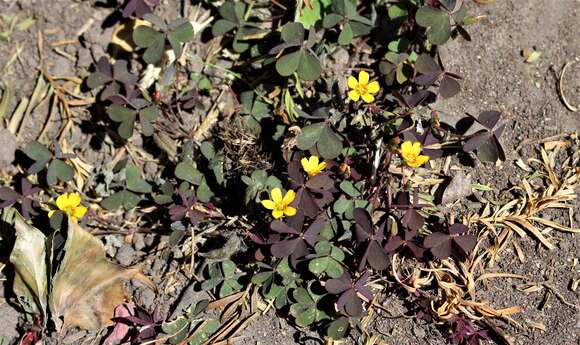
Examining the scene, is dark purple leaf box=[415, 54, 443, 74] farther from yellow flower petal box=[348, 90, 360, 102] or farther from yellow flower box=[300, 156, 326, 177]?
yellow flower box=[300, 156, 326, 177]

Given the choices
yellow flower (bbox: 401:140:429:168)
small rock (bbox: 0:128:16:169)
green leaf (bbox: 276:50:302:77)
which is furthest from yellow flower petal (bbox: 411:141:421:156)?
small rock (bbox: 0:128:16:169)

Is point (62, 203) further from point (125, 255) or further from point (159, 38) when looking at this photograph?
point (159, 38)

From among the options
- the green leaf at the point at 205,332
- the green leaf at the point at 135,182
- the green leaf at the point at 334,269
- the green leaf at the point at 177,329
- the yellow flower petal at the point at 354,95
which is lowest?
the green leaf at the point at 205,332

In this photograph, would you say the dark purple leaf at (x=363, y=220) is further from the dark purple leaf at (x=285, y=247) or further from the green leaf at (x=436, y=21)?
the green leaf at (x=436, y=21)

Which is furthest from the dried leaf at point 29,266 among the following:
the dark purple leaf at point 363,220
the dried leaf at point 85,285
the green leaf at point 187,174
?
the dark purple leaf at point 363,220

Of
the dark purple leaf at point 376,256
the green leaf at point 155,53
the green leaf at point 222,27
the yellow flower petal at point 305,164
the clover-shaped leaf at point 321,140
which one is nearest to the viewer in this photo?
the dark purple leaf at point 376,256

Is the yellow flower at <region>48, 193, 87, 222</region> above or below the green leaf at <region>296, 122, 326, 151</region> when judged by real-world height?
below
